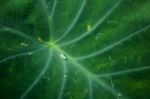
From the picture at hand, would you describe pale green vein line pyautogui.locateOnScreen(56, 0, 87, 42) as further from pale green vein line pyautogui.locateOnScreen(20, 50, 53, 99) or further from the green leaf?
pale green vein line pyautogui.locateOnScreen(20, 50, 53, 99)

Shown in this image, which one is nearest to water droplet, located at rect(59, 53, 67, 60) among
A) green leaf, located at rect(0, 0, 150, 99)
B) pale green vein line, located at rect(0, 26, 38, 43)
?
green leaf, located at rect(0, 0, 150, 99)

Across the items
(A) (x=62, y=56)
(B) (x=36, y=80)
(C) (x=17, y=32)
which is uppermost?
(C) (x=17, y=32)

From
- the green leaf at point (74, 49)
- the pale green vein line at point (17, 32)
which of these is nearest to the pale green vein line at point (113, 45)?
the green leaf at point (74, 49)

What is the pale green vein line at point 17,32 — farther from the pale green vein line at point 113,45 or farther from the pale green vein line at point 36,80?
the pale green vein line at point 113,45

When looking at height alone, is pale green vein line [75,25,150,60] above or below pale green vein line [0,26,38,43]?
below

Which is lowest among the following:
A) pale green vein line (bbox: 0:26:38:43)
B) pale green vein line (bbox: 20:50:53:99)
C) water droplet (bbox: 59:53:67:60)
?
pale green vein line (bbox: 20:50:53:99)

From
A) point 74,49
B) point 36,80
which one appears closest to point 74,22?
point 74,49

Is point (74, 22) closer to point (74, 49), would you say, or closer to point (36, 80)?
point (74, 49)

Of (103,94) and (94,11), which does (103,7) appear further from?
(103,94)
